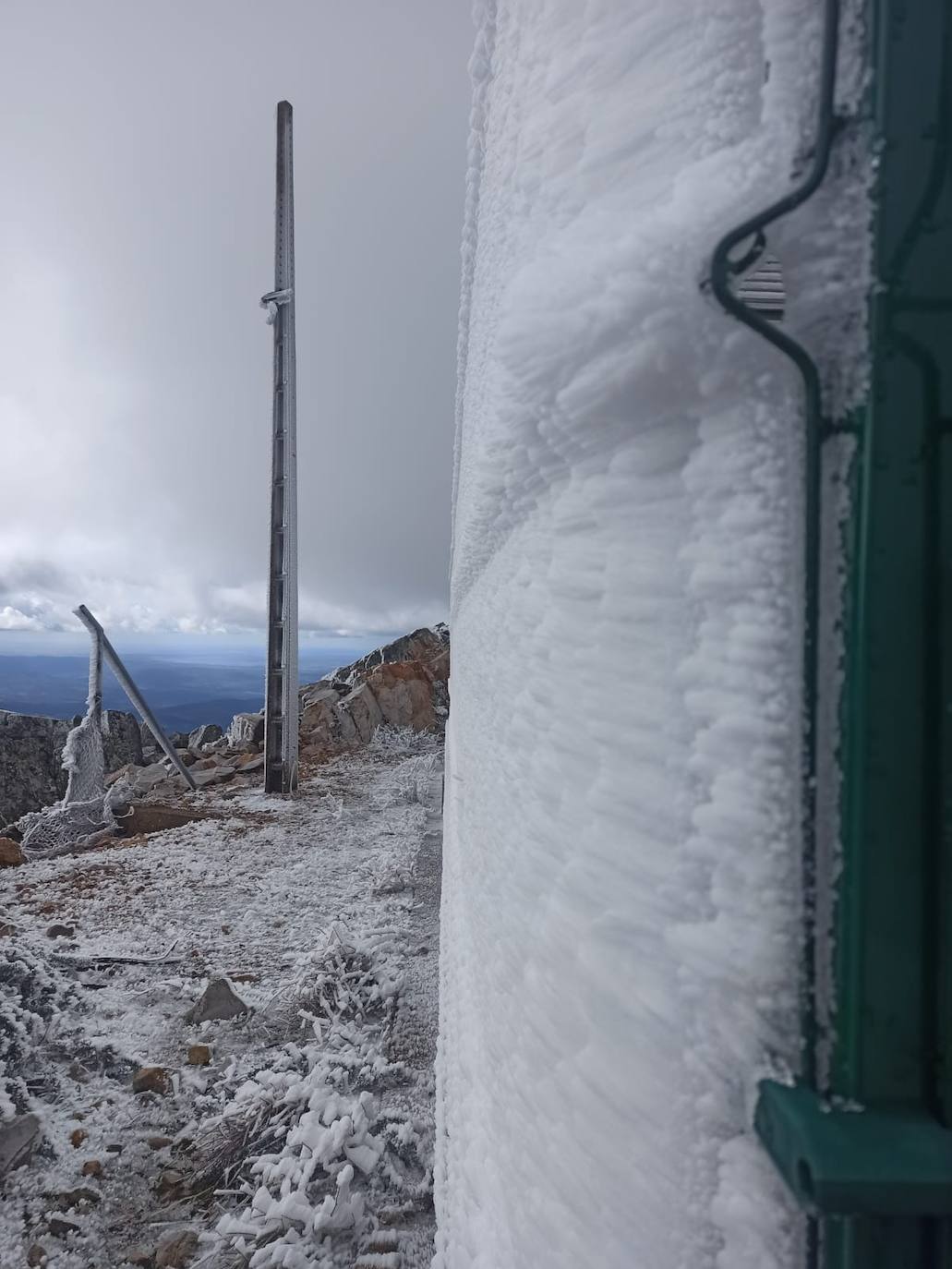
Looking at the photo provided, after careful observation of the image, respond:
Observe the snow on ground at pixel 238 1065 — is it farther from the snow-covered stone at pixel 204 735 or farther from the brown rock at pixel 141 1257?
the snow-covered stone at pixel 204 735

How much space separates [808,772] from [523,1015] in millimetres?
475

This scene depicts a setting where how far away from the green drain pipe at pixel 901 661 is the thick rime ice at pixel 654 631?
3 cm

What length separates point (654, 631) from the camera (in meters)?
0.51

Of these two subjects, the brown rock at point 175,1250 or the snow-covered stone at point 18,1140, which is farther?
the snow-covered stone at point 18,1140

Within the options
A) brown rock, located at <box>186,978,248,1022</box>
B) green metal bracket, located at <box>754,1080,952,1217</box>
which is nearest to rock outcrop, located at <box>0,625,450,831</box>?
brown rock, located at <box>186,978,248,1022</box>

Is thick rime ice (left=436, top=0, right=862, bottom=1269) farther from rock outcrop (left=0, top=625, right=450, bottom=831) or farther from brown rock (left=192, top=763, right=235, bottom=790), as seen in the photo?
rock outcrop (left=0, top=625, right=450, bottom=831)

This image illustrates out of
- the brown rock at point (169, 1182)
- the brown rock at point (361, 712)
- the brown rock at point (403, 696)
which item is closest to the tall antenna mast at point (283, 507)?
the brown rock at point (361, 712)

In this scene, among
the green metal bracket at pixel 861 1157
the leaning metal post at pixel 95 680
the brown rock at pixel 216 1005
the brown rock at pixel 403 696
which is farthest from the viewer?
the brown rock at pixel 403 696

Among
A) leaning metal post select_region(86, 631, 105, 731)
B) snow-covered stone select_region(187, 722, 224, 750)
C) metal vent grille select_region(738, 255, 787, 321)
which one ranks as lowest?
snow-covered stone select_region(187, 722, 224, 750)

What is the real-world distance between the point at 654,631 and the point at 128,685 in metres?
6.63

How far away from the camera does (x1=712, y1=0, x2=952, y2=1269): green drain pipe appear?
0.40 metres

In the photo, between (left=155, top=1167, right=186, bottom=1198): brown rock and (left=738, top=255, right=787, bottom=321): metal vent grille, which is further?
(left=155, top=1167, right=186, bottom=1198): brown rock

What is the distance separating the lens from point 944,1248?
383 millimetres

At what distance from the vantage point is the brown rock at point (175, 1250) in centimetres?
140
